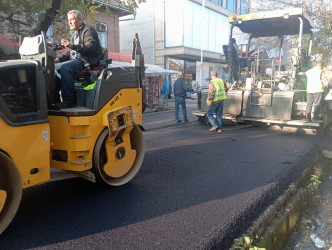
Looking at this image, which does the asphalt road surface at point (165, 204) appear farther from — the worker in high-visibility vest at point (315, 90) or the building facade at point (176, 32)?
the building facade at point (176, 32)

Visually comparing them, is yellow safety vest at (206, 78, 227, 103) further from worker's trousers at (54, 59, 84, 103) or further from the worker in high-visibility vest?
worker's trousers at (54, 59, 84, 103)

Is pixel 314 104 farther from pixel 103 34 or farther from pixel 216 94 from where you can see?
pixel 103 34

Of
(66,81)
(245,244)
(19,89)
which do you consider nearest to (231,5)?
(66,81)

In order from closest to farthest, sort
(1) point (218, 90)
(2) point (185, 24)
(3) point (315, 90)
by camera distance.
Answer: (3) point (315, 90)
(1) point (218, 90)
(2) point (185, 24)

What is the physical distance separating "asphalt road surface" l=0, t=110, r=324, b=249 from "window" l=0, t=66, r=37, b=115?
1.19 metres

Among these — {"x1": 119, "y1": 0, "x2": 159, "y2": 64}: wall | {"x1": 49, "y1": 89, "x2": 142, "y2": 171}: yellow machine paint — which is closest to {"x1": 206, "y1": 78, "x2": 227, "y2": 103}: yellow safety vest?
{"x1": 49, "y1": 89, "x2": 142, "y2": 171}: yellow machine paint

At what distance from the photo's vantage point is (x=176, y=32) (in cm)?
2317

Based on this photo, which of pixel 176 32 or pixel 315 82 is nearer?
Answer: pixel 315 82

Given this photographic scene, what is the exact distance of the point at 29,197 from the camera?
12.3 ft

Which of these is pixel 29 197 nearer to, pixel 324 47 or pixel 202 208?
pixel 202 208

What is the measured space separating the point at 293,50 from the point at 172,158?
15.7 ft

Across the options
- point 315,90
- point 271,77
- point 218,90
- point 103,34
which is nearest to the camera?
point 315,90

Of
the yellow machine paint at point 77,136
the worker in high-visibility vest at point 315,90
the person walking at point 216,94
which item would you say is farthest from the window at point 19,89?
the worker in high-visibility vest at point 315,90

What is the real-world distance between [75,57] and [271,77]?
5.67 metres
